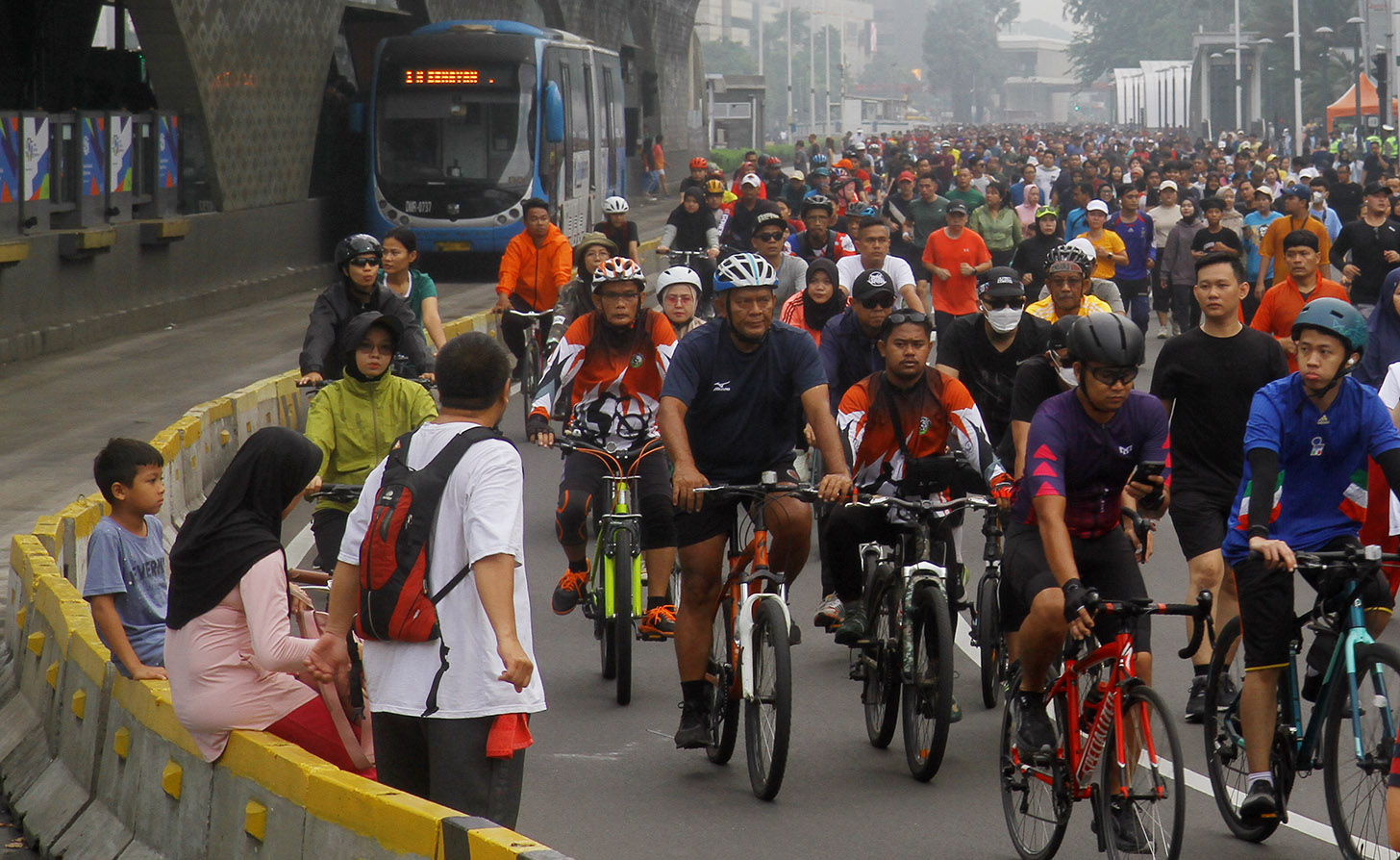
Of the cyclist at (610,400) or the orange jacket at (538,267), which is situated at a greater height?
the orange jacket at (538,267)

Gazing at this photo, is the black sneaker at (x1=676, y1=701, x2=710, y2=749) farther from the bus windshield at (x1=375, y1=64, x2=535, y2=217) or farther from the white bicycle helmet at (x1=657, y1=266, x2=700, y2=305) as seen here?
the bus windshield at (x1=375, y1=64, x2=535, y2=217)

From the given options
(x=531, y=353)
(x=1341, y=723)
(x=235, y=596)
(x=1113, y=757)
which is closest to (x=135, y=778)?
(x=235, y=596)

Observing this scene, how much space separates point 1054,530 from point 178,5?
2153 cm

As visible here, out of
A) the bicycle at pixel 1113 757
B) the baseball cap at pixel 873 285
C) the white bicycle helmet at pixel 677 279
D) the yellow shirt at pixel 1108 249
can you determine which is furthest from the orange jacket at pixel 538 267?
the bicycle at pixel 1113 757

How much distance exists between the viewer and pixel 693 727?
6.96 m

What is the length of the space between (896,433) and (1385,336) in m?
4.51

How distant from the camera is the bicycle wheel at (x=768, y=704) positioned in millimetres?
6361

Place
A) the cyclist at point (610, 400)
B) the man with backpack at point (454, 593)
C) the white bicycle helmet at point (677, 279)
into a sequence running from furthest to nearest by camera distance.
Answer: the white bicycle helmet at point (677, 279) < the cyclist at point (610, 400) < the man with backpack at point (454, 593)

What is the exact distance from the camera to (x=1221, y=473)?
755cm

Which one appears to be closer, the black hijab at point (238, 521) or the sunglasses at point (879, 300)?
the black hijab at point (238, 521)

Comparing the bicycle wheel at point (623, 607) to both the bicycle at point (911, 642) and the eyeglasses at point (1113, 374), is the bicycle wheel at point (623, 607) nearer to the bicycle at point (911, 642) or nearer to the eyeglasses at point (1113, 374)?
the bicycle at point (911, 642)

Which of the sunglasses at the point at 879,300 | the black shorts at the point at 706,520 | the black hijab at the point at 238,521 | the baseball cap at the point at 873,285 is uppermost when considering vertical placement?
the baseball cap at the point at 873,285

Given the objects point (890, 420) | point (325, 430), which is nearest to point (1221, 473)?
point (890, 420)

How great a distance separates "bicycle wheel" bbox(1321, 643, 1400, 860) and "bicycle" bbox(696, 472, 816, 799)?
1693 mm
